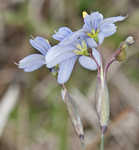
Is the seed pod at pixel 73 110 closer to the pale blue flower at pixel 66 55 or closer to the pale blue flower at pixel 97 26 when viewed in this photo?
the pale blue flower at pixel 66 55

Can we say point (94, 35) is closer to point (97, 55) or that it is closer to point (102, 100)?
point (97, 55)

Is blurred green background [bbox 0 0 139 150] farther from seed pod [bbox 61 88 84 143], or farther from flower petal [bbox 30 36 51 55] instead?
flower petal [bbox 30 36 51 55]

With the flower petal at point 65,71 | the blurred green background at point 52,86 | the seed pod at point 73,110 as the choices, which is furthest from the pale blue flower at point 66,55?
the blurred green background at point 52,86

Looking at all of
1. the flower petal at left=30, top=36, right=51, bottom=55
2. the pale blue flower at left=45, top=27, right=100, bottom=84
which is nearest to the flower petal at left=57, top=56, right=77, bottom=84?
the pale blue flower at left=45, top=27, right=100, bottom=84

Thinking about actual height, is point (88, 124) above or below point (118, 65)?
below

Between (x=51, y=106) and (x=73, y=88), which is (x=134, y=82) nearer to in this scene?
(x=73, y=88)

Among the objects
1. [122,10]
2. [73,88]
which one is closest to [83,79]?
[73,88]

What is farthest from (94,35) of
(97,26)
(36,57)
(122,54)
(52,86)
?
A: (52,86)
